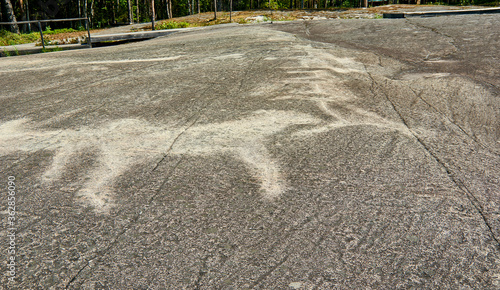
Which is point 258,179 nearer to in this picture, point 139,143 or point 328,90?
point 139,143

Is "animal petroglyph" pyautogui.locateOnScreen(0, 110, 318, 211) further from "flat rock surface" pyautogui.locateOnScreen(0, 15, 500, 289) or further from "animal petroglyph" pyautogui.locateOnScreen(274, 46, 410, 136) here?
"animal petroglyph" pyautogui.locateOnScreen(274, 46, 410, 136)

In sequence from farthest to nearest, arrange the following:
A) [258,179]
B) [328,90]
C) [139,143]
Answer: [328,90], [139,143], [258,179]

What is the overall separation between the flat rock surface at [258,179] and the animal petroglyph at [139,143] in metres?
0.02

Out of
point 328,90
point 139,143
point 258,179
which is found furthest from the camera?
point 328,90

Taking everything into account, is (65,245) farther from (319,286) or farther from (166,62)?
(166,62)

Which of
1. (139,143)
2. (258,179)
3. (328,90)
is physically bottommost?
(258,179)

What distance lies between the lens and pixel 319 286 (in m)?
1.70

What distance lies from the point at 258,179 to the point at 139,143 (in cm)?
131

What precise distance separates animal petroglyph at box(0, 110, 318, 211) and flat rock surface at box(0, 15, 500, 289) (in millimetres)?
19

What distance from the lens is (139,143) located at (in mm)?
3342

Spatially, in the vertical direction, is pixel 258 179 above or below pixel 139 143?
below

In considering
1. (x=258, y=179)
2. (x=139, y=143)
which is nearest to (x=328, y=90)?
(x=258, y=179)

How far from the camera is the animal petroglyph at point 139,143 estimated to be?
2.71 meters

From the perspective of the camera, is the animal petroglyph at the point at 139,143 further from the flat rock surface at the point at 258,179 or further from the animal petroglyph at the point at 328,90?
the animal petroglyph at the point at 328,90
